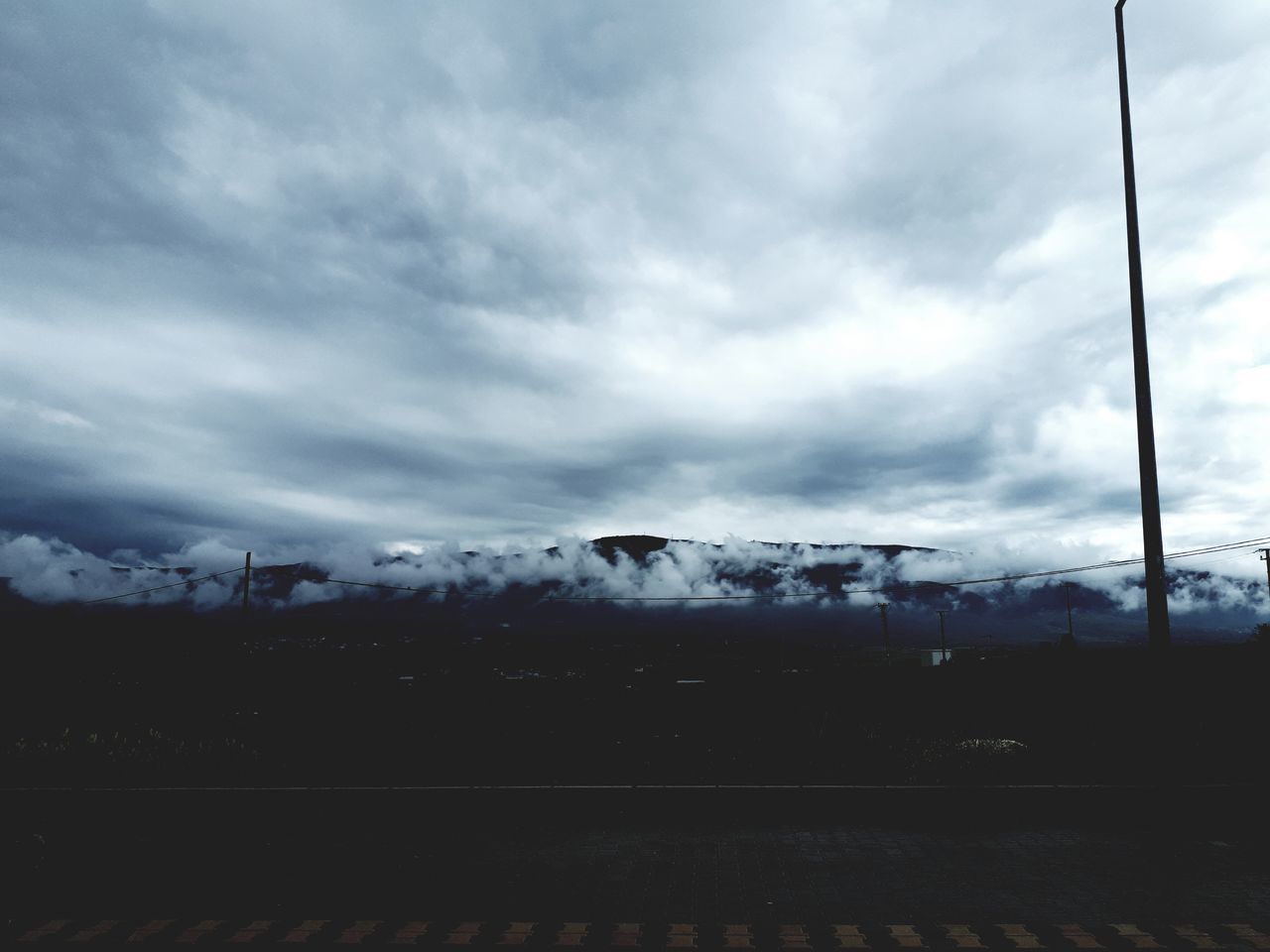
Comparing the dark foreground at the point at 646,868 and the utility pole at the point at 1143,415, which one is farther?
the utility pole at the point at 1143,415

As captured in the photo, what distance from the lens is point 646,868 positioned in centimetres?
641

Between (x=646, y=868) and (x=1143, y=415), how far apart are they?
23.4ft

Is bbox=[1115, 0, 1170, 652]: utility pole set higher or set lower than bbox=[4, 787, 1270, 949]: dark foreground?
higher

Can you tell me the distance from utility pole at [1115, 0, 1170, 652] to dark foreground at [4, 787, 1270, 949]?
1.79 m

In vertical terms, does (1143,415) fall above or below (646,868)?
above

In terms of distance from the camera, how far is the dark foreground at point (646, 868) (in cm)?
529

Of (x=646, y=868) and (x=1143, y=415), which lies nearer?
(x=646, y=868)

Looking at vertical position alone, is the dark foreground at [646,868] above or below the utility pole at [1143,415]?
below

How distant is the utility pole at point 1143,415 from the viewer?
7785 millimetres

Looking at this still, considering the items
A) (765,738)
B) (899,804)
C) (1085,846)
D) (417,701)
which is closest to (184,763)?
(417,701)

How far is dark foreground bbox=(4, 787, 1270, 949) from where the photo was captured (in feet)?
17.4

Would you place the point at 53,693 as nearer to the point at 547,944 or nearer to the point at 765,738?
the point at 765,738

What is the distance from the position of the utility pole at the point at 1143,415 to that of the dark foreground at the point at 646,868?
5.89 ft

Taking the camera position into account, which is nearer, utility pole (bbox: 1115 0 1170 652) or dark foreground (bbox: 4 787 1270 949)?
dark foreground (bbox: 4 787 1270 949)
